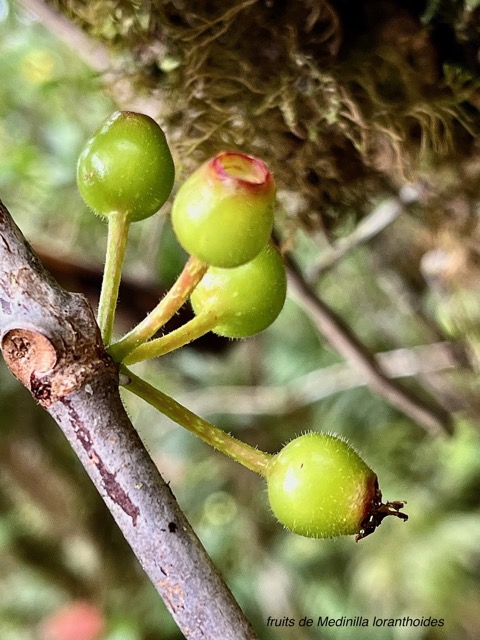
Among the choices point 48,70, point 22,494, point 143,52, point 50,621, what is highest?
point 48,70

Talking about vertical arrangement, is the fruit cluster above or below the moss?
below

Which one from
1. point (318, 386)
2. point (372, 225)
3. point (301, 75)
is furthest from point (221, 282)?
point (318, 386)

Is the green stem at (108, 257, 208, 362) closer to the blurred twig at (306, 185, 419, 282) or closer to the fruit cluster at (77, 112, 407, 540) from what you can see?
the fruit cluster at (77, 112, 407, 540)

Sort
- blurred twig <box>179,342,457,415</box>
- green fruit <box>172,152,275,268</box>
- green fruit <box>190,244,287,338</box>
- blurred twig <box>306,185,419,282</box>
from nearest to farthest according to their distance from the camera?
green fruit <box>172,152,275,268</box> → green fruit <box>190,244,287,338</box> → blurred twig <box>306,185,419,282</box> → blurred twig <box>179,342,457,415</box>

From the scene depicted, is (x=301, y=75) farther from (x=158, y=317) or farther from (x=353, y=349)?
(x=353, y=349)

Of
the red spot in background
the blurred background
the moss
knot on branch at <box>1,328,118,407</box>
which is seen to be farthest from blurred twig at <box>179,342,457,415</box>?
knot on branch at <box>1,328,118,407</box>

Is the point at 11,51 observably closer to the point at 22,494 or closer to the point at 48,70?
the point at 48,70

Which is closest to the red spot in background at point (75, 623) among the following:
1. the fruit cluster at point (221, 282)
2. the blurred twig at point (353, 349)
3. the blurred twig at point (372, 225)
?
the blurred twig at point (353, 349)

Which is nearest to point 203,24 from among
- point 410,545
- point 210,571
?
point 210,571
